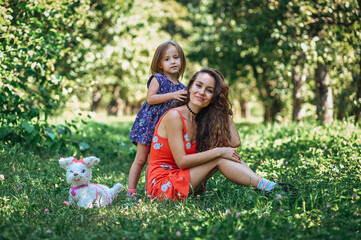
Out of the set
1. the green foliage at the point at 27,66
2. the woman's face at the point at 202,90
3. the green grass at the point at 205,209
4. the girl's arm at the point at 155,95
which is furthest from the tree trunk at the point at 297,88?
the woman's face at the point at 202,90

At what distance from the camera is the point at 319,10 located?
278 inches

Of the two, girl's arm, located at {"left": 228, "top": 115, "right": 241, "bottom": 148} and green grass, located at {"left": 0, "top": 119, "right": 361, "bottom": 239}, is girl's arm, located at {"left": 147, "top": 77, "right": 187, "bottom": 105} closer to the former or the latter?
girl's arm, located at {"left": 228, "top": 115, "right": 241, "bottom": 148}

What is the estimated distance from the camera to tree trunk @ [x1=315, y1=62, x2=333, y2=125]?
27.1 ft

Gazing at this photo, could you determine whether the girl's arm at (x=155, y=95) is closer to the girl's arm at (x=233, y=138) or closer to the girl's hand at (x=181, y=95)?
the girl's hand at (x=181, y=95)

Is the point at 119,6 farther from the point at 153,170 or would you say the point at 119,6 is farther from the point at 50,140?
the point at 153,170

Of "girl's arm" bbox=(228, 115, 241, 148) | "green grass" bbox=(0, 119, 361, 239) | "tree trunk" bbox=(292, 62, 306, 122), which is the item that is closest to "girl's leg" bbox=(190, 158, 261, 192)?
"green grass" bbox=(0, 119, 361, 239)

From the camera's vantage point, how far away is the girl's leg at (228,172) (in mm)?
3373

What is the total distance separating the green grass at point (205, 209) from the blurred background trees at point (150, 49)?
1202 mm

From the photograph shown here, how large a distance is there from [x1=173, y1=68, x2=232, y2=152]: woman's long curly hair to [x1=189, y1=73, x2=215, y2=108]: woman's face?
50 mm

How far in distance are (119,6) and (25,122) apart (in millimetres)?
7486

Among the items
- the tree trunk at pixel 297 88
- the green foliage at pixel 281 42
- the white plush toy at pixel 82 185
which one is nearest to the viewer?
the white plush toy at pixel 82 185

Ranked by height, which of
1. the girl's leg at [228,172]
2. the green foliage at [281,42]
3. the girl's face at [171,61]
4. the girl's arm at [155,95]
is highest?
the green foliage at [281,42]

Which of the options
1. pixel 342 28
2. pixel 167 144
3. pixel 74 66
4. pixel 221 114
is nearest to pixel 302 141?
pixel 342 28

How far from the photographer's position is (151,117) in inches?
165
